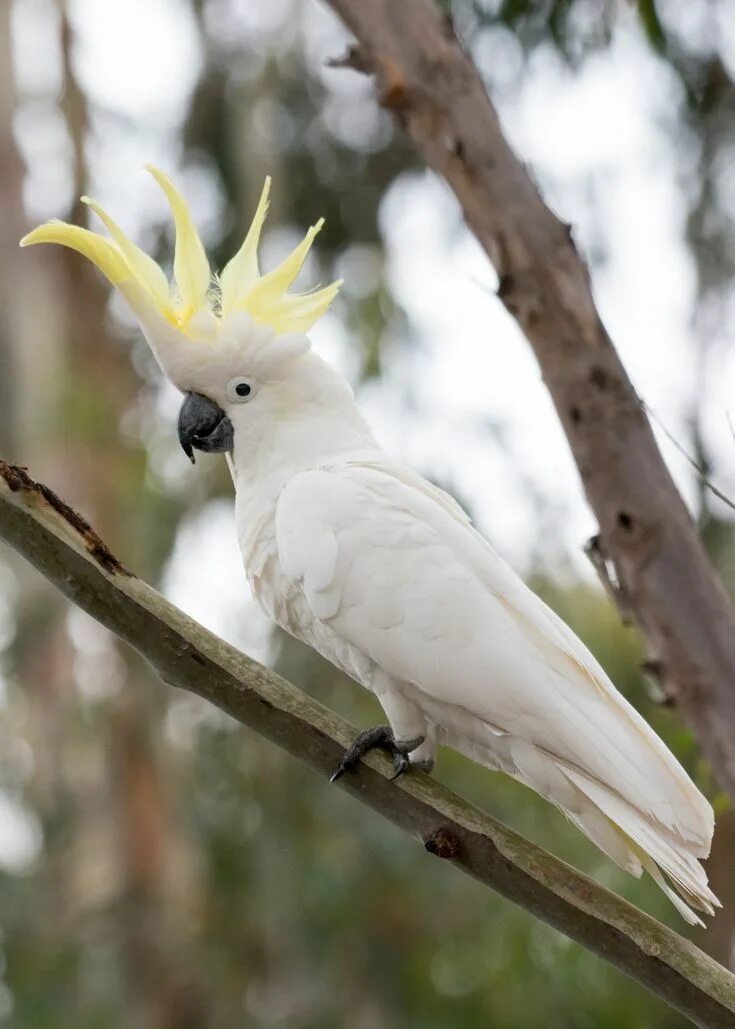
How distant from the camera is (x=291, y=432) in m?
1.90

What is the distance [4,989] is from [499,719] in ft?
12.3

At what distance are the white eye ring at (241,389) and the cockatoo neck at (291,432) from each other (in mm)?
11

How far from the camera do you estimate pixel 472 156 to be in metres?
1.96

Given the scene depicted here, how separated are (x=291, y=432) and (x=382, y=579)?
34cm

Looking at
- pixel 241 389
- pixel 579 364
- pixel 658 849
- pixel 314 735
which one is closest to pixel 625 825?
pixel 658 849

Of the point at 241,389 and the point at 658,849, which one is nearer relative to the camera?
the point at 658,849

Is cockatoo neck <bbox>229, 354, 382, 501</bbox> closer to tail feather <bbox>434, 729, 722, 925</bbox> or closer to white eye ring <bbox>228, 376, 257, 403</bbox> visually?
white eye ring <bbox>228, 376, 257, 403</bbox>

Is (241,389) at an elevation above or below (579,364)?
below

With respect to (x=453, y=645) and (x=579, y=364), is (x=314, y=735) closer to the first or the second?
(x=453, y=645)

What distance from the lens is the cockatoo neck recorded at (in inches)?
74.0

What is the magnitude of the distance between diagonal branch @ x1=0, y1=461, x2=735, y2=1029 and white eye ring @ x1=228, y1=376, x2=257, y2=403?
Result: 614 millimetres

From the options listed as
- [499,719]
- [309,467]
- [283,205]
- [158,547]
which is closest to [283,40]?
[283,205]

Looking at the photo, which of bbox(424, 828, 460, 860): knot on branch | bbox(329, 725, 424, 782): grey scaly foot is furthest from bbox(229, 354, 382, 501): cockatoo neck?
bbox(424, 828, 460, 860): knot on branch

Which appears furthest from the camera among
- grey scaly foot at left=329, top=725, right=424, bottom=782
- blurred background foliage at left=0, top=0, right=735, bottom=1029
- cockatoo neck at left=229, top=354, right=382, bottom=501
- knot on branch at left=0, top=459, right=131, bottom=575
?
blurred background foliage at left=0, top=0, right=735, bottom=1029
